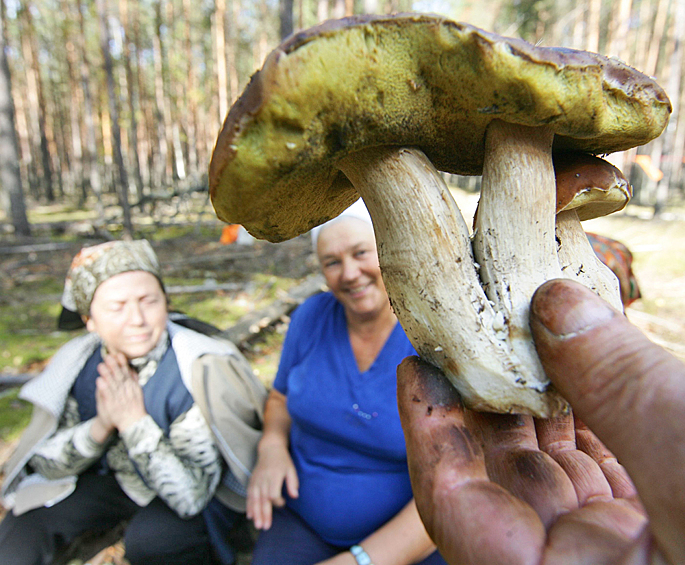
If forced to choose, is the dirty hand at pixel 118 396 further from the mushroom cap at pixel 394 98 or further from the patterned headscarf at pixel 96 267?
the mushroom cap at pixel 394 98

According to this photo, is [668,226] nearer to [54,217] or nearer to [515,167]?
[515,167]

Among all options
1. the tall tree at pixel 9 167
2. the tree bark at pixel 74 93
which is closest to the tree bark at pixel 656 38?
the tall tree at pixel 9 167

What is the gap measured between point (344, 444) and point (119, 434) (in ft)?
3.61

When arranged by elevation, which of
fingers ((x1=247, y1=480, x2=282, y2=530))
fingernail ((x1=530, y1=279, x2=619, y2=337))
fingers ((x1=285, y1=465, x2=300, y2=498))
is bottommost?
fingers ((x1=247, y1=480, x2=282, y2=530))

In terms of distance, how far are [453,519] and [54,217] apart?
54.5ft

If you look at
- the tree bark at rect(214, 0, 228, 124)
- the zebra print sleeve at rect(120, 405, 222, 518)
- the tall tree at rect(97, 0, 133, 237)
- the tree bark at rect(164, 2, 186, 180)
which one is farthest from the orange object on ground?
the tree bark at rect(164, 2, 186, 180)

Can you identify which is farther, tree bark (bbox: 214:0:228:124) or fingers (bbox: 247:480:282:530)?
tree bark (bbox: 214:0:228:124)

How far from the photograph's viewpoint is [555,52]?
2.41 feet

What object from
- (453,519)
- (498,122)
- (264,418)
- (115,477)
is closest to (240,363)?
(264,418)

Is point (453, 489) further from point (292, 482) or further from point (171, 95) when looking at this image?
point (171, 95)

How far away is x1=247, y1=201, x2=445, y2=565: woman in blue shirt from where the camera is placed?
5.25ft

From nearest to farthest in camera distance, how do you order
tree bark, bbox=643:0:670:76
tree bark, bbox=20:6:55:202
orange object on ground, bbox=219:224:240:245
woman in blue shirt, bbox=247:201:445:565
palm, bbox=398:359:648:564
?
palm, bbox=398:359:648:564, woman in blue shirt, bbox=247:201:445:565, orange object on ground, bbox=219:224:240:245, tree bark, bbox=643:0:670:76, tree bark, bbox=20:6:55:202

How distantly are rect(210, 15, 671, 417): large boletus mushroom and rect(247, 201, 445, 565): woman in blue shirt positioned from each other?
0.81 m

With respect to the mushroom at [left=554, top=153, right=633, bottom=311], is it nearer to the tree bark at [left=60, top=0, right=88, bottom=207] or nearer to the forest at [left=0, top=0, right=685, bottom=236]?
the forest at [left=0, top=0, right=685, bottom=236]
